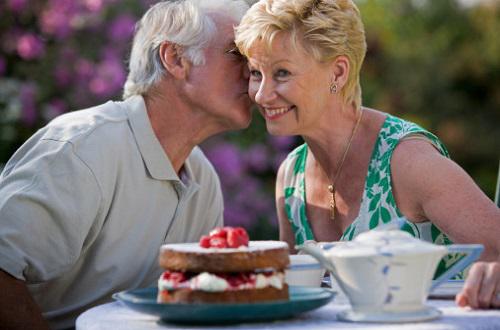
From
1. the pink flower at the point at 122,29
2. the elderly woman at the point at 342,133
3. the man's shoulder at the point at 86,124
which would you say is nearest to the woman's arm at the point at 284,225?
the elderly woman at the point at 342,133

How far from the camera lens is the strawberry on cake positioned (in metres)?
2.07

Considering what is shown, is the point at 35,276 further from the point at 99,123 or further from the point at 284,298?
the point at 284,298

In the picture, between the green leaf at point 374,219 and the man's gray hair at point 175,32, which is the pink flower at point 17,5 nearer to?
the man's gray hair at point 175,32

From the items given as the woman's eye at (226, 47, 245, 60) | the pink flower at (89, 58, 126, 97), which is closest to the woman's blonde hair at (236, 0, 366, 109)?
the woman's eye at (226, 47, 245, 60)

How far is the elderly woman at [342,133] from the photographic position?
3.03 meters

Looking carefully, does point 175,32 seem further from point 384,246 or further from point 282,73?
point 384,246

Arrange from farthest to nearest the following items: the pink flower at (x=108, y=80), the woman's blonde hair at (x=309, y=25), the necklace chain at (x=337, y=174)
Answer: the pink flower at (x=108, y=80) < the necklace chain at (x=337, y=174) < the woman's blonde hair at (x=309, y=25)

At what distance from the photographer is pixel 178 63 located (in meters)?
3.55

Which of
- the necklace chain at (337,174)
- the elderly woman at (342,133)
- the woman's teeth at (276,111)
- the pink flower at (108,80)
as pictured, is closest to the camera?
the elderly woman at (342,133)

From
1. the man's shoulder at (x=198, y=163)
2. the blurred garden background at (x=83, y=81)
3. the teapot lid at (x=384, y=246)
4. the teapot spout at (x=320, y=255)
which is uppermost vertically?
the teapot lid at (x=384, y=246)

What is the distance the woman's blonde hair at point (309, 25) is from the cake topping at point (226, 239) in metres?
1.14

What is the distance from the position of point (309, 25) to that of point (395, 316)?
52.7 inches

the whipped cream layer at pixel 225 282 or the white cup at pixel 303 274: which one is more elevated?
the whipped cream layer at pixel 225 282

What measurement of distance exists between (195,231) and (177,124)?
0.39 meters
